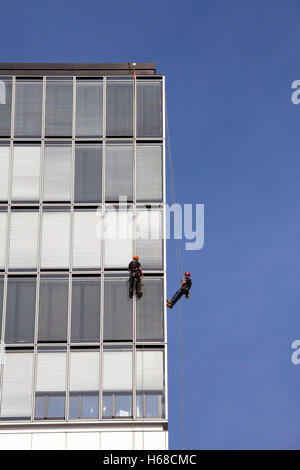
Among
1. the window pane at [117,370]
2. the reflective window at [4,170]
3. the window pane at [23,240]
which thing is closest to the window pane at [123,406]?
the window pane at [117,370]

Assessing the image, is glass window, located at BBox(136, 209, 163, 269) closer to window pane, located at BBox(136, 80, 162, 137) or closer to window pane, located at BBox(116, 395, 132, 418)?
window pane, located at BBox(136, 80, 162, 137)

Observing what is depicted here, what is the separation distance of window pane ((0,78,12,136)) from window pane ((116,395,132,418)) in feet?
63.7

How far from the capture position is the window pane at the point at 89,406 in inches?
2335

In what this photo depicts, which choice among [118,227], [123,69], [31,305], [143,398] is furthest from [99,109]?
[143,398]

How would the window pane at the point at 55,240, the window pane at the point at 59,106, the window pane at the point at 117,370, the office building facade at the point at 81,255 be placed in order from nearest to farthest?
the office building facade at the point at 81,255, the window pane at the point at 117,370, the window pane at the point at 55,240, the window pane at the point at 59,106

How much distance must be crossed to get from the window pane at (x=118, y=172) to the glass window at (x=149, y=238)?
67.8 inches

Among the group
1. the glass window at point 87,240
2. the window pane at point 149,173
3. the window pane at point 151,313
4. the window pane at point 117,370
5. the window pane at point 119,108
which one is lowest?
the window pane at point 117,370

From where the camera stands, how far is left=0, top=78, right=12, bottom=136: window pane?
65.4m

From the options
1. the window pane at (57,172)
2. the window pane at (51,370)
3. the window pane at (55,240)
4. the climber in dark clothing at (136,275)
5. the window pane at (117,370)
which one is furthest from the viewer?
the window pane at (57,172)

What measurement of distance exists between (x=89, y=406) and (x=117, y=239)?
35.7 ft

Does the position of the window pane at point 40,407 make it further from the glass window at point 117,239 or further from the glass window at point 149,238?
the glass window at point 149,238

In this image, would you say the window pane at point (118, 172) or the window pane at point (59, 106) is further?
the window pane at point (59, 106)

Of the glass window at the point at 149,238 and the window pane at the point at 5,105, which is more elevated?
the window pane at the point at 5,105

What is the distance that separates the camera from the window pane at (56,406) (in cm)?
5928
